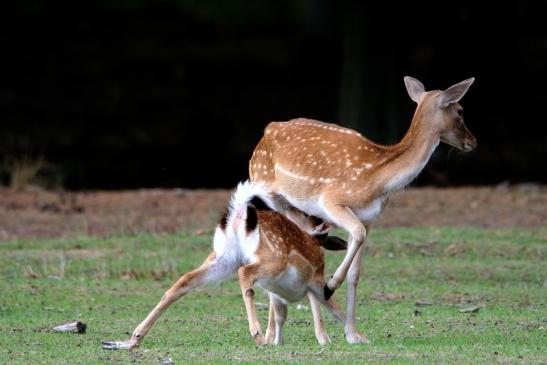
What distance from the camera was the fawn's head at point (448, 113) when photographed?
9.56 meters

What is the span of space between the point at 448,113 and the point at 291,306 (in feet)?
8.11

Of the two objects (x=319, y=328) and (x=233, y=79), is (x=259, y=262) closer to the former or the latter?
(x=319, y=328)

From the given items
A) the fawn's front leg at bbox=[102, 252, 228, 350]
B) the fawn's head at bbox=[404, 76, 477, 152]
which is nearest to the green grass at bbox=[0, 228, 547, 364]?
the fawn's front leg at bbox=[102, 252, 228, 350]

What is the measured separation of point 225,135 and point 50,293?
11950 millimetres

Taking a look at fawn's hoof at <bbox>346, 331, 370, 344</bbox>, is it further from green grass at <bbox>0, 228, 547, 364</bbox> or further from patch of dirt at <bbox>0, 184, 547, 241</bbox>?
patch of dirt at <bbox>0, 184, 547, 241</bbox>

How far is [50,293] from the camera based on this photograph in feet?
37.2

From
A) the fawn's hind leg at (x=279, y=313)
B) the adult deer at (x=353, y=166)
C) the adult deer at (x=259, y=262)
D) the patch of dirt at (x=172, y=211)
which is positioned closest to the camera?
the adult deer at (x=259, y=262)

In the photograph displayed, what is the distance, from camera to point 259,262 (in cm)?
867

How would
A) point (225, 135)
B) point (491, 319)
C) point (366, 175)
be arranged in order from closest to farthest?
point (366, 175), point (491, 319), point (225, 135)

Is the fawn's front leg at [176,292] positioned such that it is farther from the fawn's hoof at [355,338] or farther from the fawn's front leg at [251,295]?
the fawn's hoof at [355,338]

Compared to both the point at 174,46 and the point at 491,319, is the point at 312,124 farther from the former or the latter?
the point at 174,46

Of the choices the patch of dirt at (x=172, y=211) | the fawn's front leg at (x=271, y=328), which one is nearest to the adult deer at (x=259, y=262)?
the fawn's front leg at (x=271, y=328)

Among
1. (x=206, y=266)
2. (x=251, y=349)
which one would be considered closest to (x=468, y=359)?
(x=251, y=349)

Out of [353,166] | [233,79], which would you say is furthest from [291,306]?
[233,79]
